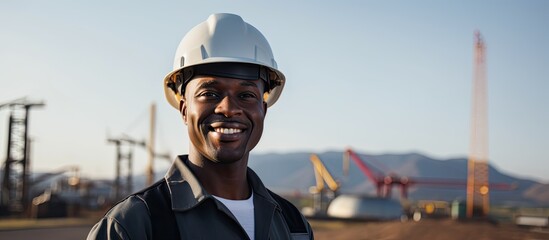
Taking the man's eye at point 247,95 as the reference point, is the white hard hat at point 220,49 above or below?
above

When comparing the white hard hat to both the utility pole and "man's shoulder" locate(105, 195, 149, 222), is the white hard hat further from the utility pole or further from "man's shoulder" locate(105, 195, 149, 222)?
the utility pole

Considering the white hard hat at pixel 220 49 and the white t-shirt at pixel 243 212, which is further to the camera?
the white hard hat at pixel 220 49

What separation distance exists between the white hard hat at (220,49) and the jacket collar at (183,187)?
1.41 feet

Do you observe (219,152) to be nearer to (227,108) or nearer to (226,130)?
(226,130)

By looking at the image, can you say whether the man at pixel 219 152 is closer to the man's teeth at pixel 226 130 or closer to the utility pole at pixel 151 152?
the man's teeth at pixel 226 130

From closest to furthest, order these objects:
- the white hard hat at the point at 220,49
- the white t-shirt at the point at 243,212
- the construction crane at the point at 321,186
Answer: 1. the white t-shirt at the point at 243,212
2. the white hard hat at the point at 220,49
3. the construction crane at the point at 321,186

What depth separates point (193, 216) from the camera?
8.58ft

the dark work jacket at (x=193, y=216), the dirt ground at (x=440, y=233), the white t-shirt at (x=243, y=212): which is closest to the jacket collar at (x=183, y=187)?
the dark work jacket at (x=193, y=216)

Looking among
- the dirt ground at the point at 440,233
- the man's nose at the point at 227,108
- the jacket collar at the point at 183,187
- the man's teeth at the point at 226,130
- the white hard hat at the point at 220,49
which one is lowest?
the dirt ground at the point at 440,233

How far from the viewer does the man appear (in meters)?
2.59

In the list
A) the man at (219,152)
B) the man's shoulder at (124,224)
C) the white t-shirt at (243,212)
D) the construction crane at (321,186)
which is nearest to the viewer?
the man's shoulder at (124,224)

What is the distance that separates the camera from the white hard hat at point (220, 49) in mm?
3016

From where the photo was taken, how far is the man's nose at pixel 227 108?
2850 mm

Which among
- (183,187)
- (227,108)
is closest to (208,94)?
(227,108)
